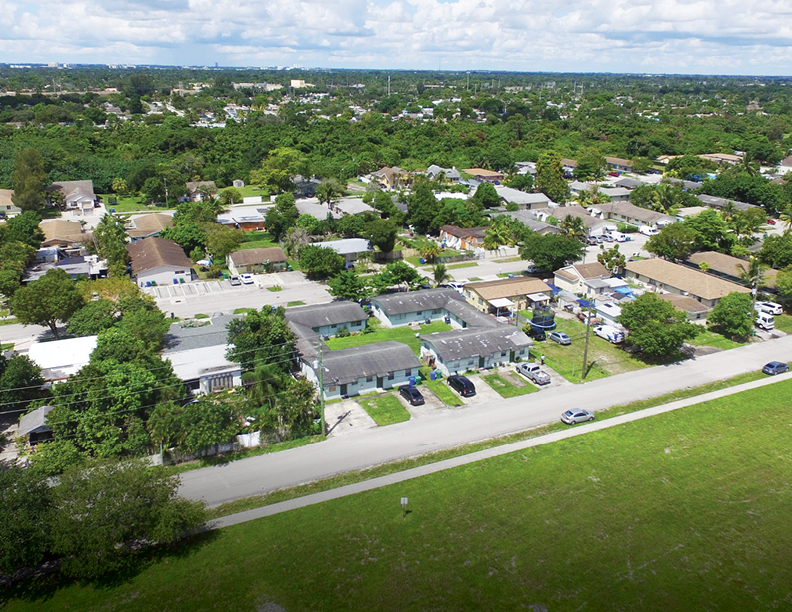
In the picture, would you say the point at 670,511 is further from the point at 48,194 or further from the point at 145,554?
the point at 48,194

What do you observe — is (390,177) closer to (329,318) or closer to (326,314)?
(326,314)

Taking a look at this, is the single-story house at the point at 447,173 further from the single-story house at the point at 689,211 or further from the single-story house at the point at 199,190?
the single-story house at the point at 199,190

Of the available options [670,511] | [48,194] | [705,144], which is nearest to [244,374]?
[670,511]

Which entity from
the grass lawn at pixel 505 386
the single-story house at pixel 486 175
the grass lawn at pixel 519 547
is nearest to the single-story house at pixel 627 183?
the single-story house at pixel 486 175

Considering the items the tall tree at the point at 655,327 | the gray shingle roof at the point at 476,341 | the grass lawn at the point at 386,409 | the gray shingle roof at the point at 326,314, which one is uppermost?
the tall tree at the point at 655,327

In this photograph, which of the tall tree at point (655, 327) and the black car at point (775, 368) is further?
the tall tree at point (655, 327)

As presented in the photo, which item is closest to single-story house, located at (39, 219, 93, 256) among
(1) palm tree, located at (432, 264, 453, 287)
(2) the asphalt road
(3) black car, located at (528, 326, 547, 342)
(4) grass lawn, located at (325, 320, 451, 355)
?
(4) grass lawn, located at (325, 320, 451, 355)

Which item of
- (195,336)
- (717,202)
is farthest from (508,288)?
(717,202)
